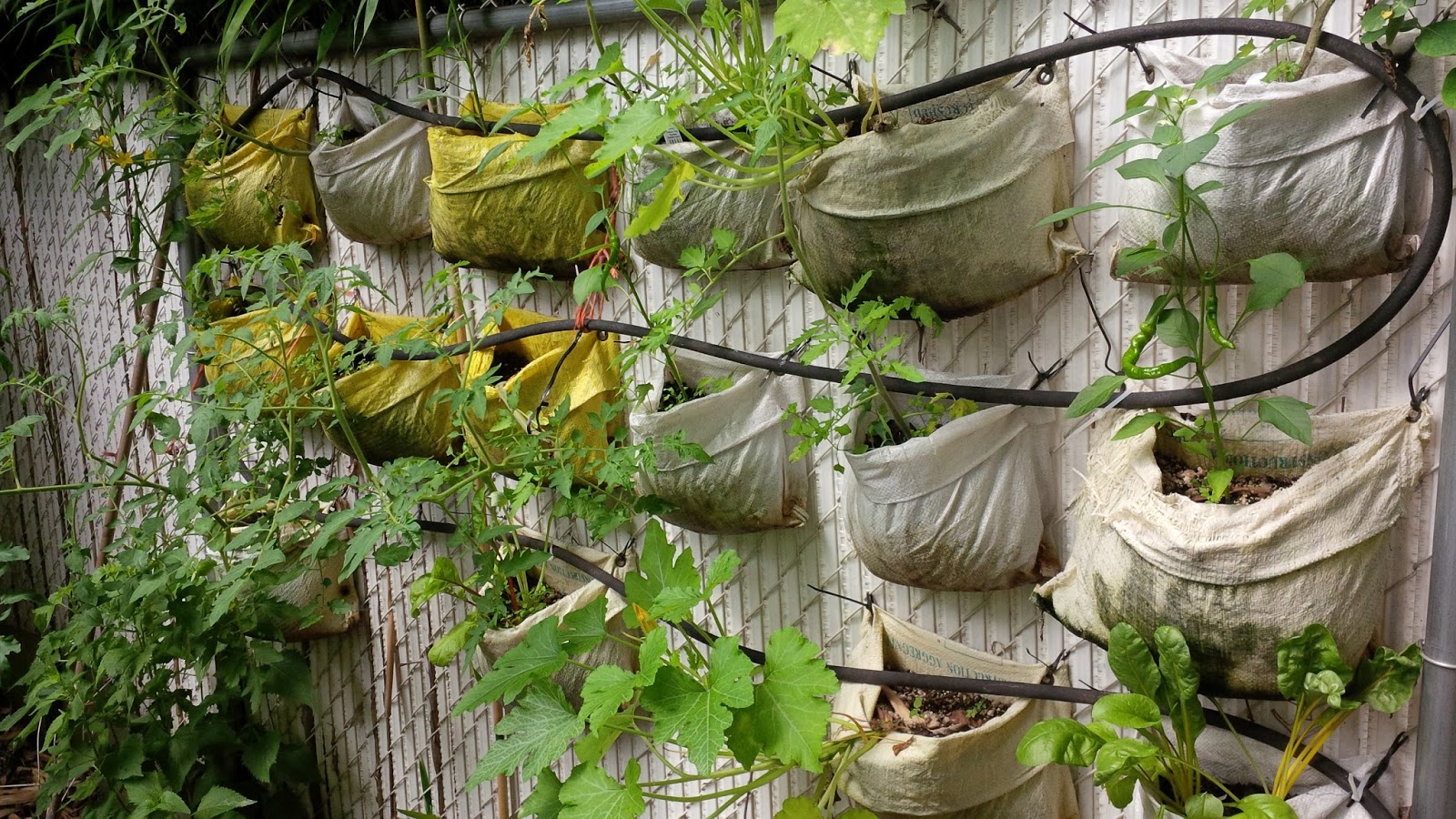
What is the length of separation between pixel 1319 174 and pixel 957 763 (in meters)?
0.87

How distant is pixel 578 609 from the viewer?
1.82 m

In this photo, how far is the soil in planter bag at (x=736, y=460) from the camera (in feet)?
5.46

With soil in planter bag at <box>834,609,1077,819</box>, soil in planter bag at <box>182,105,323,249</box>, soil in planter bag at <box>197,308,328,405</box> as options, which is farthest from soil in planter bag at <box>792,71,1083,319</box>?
soil in planter bag at <box>182,105,323,249</box>

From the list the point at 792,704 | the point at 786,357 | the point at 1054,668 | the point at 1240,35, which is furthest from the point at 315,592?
the point at 1240,35

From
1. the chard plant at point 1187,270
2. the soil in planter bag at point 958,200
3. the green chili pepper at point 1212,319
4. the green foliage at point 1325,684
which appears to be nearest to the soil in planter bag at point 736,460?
the soil in planter bag at point 958,200

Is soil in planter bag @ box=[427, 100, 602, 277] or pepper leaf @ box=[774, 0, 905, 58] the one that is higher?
pepper leaf @ box=[774, 0, 905, 58]

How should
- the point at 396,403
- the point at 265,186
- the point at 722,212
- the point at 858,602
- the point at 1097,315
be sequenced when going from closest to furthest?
the point at 1097,315 < the point at 722,212 < the point at 858,602 < the point at 396,403 < the point at 265,186

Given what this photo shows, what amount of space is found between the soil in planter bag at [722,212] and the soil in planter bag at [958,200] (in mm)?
209

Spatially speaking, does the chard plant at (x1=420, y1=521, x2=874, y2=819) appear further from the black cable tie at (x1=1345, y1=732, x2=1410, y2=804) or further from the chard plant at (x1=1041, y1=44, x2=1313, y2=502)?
the black cable tie at (x1=1345, y1=732, x2=1410, y2=804)

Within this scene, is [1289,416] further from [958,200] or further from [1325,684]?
[958,200]

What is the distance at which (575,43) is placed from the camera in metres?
1.89

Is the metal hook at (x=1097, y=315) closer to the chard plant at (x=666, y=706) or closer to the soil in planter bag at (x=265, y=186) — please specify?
the chard plant at (x=666, y=706)

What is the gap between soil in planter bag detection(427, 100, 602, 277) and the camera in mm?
1791

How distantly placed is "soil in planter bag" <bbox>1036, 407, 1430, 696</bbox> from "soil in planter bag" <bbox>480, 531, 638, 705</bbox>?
3.06ft
